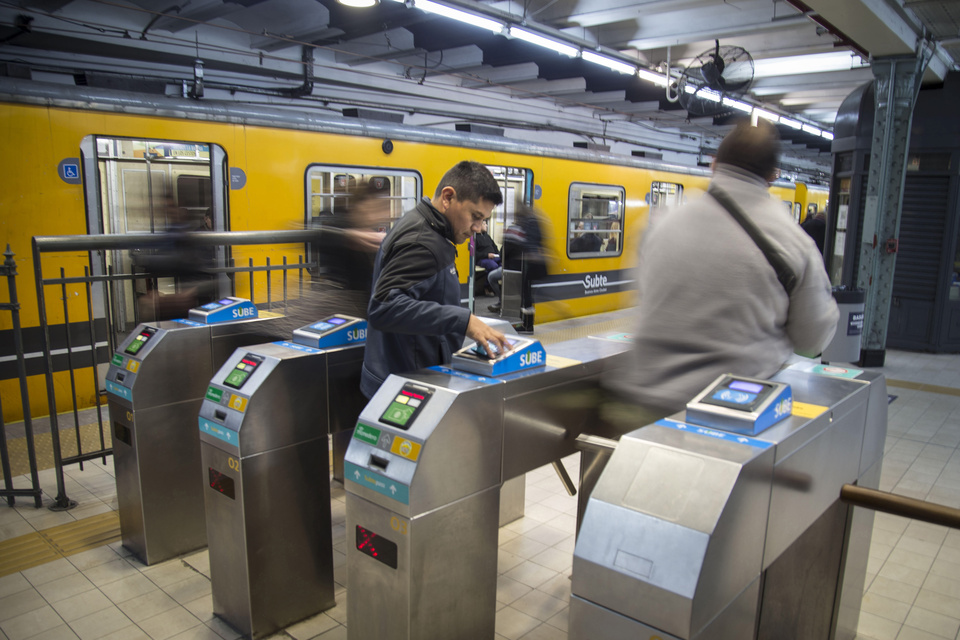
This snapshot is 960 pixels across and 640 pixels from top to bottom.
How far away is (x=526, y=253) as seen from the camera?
27.8 ft

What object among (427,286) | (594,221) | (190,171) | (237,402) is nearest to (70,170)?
(190,171)

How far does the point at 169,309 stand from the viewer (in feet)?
12.1

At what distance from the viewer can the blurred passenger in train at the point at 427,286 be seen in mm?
2205

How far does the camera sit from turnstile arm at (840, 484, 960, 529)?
151 centimetres

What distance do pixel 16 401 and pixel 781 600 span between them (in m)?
5.04

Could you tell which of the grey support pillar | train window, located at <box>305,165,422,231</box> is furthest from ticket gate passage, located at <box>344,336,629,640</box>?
the grey support pillar

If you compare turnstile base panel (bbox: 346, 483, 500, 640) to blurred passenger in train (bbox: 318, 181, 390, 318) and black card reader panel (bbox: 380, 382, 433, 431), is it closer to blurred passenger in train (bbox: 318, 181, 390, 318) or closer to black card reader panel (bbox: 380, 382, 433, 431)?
black card reader panel (bbox: 380, 382, 433, 431)

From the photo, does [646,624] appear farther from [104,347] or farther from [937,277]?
[937,277]

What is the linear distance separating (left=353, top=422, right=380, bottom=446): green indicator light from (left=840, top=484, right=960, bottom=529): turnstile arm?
1.32 m

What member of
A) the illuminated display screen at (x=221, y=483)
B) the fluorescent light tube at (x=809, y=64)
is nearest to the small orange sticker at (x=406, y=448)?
the illuminated display screen at (x=221, y=483)

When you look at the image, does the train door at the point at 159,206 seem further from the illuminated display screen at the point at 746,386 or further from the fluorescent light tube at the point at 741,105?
the fluorescent light tube at the point at 741,105

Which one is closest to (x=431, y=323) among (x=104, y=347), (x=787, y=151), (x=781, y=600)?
(x=781, y=600)

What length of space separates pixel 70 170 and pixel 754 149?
179 inches

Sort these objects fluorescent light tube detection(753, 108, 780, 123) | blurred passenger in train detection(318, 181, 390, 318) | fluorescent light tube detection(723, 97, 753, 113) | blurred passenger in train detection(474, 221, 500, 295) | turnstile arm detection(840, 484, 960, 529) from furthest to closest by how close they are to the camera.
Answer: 1. fluorescent light tube detection(753, 108, 780, 123)
2. fluorescent light tube detection(723, 97, 753, 113)
3. blurred passenger in train detection(474, 221, 500, 295)
4. blurred passenger in train detection(318, 181, 390, 318)
5. turnstile arm detection(840, 484, 960, 529)
